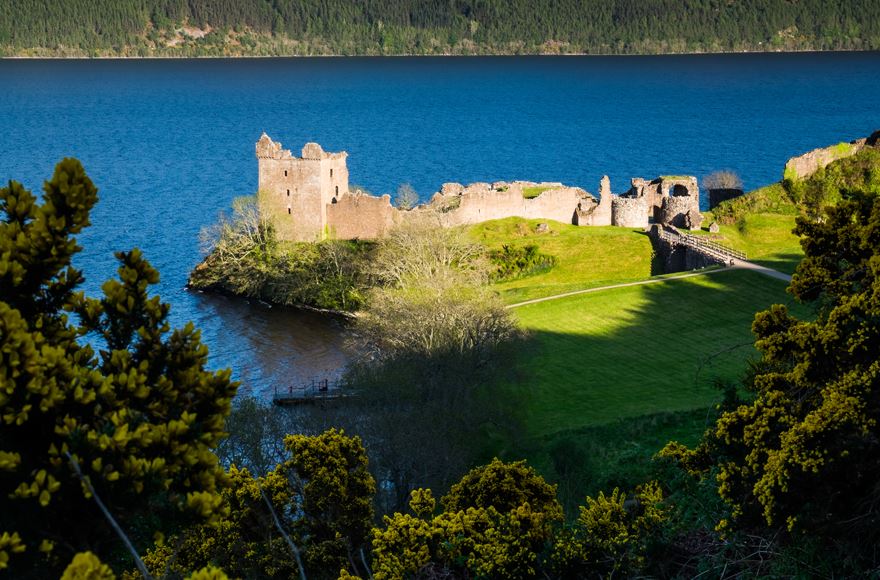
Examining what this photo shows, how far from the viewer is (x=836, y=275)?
71.1ft

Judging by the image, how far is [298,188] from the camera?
7144 cm

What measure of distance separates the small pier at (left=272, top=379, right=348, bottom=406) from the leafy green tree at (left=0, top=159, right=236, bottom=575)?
28820mm

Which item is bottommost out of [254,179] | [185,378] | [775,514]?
[775,514]

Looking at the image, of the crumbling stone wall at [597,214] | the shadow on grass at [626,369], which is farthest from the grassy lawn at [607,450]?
the crumbling stone wall at [597,214]

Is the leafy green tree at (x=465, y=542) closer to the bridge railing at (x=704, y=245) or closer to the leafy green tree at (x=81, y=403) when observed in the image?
the leafy green tree at (x=81, y=403)

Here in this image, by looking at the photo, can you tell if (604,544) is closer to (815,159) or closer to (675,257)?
(675,257)

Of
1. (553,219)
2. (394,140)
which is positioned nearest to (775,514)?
(553,219)

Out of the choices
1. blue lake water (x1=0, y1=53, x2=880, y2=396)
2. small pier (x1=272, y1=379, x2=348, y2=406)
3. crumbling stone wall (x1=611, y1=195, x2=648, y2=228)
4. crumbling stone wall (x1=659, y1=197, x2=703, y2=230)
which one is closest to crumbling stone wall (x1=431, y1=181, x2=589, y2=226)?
crumbling stone wall (x1=611, y1=195, x2=648, y2=228)

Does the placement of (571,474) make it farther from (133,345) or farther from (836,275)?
(133,345)

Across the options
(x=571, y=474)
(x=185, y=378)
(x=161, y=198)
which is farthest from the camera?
(x=161, y=198)

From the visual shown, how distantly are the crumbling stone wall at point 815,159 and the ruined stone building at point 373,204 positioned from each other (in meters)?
5.23

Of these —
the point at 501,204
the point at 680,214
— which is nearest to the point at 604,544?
the point at 680,214

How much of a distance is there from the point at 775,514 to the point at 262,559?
8639 millimetres

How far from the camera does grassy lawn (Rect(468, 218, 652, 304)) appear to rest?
6031 centimetres
